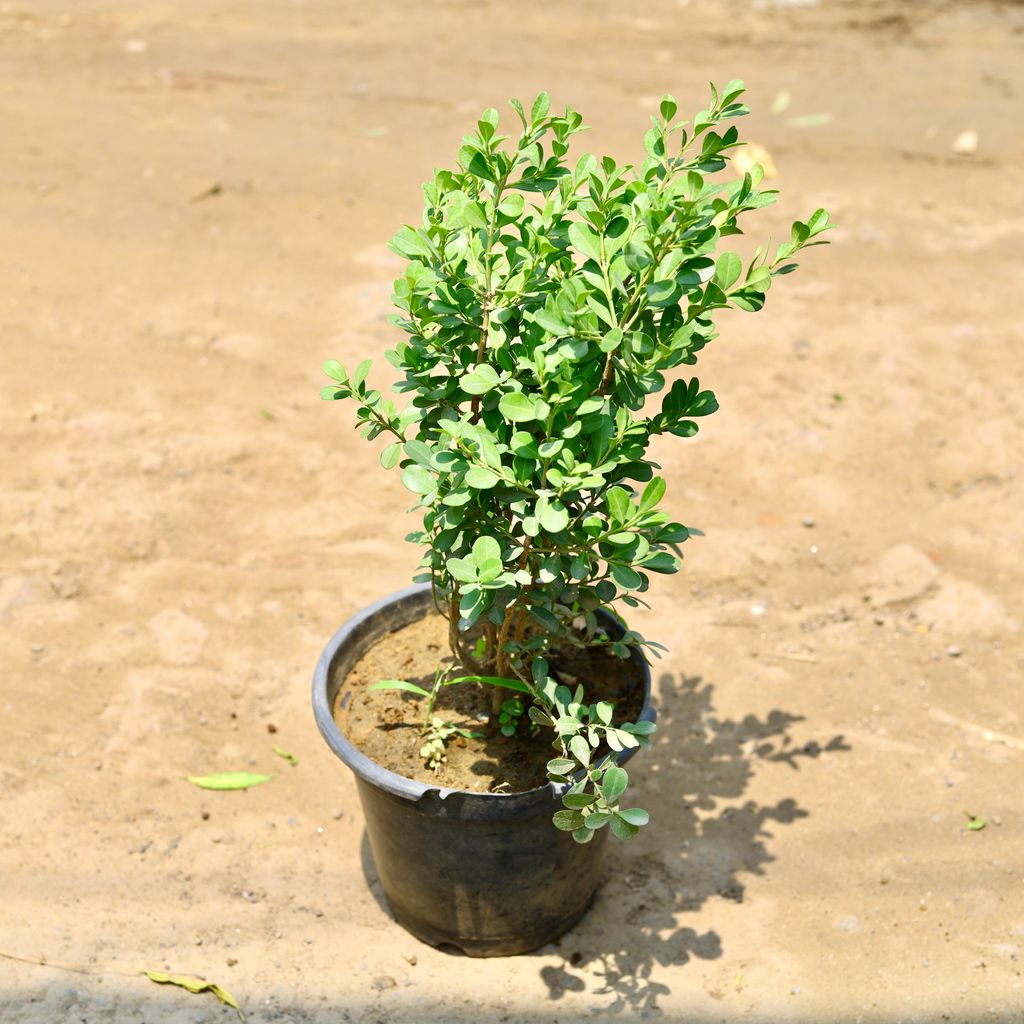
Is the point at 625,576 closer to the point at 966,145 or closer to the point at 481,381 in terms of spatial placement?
the point at 481,381

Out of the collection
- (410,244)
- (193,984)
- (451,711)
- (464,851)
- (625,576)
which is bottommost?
(193,984)

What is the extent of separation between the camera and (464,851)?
263 centimetres

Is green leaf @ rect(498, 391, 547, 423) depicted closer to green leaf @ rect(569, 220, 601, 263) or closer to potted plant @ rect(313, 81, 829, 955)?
potted plant @ rect(313, 81, 829, 955)

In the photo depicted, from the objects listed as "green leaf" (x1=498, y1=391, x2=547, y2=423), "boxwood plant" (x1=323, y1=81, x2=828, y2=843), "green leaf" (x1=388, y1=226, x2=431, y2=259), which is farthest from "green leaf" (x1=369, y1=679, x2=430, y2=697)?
"green leaf" (x1=388, y1=226, x2=431, y2=259)

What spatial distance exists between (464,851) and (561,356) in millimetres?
1172

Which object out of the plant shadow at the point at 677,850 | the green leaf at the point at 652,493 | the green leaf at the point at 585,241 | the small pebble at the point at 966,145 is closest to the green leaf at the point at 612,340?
the green leaf at the point at 585,241

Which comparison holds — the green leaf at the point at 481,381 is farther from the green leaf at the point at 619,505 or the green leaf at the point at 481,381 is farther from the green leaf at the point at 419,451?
the green leaf at the point at 619,505

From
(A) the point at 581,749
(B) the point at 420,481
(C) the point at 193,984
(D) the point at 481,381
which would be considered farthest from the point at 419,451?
(C) the point at 193,984

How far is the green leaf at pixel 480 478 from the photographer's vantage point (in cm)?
213

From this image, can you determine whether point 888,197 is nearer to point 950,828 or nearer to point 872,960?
point 950,828

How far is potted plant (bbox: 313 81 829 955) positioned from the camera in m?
2.14

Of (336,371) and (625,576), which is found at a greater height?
(336,371)

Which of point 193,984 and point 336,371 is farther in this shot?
point 193,984

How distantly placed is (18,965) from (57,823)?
458 millimetres
